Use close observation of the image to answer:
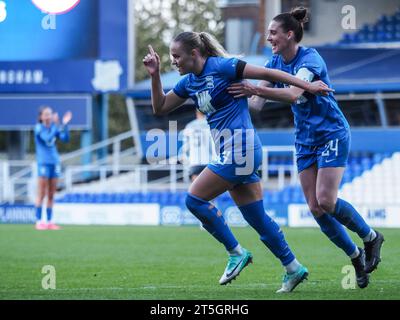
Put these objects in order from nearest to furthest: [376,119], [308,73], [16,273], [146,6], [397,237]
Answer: [308,73] < [16,273] < [397,237] < [376,119] < [146,6]

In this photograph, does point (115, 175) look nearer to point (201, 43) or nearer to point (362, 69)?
point (362, 69)

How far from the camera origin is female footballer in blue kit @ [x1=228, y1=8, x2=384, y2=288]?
800 centimetres

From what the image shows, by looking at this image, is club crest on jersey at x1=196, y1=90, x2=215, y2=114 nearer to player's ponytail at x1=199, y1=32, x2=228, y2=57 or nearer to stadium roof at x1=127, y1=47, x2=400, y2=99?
player's ponytail at x1=199, y1=32, x2=228, y2=57

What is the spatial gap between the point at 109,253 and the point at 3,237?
4281 mm

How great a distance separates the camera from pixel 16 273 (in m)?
9.88

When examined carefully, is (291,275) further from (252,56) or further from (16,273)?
(252,56)

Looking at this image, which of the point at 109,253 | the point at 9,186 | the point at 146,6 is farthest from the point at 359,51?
the point at 146,6

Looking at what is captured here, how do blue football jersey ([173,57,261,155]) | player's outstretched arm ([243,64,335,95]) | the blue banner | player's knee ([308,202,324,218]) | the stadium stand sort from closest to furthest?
player's outstretched arm ([243,64,335,95]) < blue football jersey ([173,57,261,155]) < player's knee ([308,202,324,218]) < the blue banner < the stadium stand

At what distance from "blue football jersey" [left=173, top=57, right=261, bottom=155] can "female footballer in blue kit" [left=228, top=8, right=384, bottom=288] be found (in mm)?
150

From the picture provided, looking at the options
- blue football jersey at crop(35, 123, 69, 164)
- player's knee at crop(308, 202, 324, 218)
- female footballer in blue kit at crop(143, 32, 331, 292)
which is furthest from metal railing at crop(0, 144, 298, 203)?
female footballer in blue kit at crop(143, 32, 331, 292)

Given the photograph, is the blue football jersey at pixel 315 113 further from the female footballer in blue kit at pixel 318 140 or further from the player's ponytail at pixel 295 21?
the player's ponytail at pixel 295 21

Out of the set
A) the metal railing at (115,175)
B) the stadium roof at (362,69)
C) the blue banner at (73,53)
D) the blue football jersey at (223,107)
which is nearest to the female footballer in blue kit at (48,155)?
the metal railing at (115,175)

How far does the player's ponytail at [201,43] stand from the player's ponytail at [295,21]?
60 centimetres

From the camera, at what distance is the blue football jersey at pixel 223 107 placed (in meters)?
7.83
